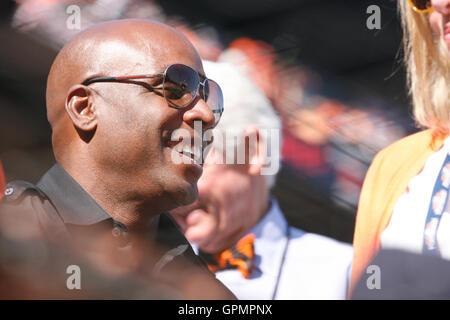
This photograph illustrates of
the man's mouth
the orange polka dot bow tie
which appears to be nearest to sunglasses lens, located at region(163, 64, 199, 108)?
the man's mouth

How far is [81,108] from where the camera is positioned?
1889 mm

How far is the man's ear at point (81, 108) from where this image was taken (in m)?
1.87

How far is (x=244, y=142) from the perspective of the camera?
→ 8.16ft

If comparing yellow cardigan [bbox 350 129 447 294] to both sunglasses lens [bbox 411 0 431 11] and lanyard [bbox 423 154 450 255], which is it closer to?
lanyard [bbox 423 154 450 255]

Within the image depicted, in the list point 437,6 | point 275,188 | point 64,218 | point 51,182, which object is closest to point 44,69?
point 51,182

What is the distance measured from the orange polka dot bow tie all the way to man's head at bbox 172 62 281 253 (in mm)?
30

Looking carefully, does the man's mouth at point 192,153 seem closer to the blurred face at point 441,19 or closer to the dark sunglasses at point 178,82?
the dark sunglasses at point 178,82

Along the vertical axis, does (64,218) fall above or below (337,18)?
below

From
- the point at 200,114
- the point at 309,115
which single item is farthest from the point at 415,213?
the point at 200,114

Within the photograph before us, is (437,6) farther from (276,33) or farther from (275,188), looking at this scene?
(275,188)

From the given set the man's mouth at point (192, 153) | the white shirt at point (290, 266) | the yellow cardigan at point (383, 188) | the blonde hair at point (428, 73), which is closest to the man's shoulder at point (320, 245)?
the white shirt at point (290, 266)

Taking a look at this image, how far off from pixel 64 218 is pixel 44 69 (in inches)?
25.9

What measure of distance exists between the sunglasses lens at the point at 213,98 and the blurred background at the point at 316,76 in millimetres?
483

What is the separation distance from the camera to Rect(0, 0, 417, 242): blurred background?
244 centimetres
